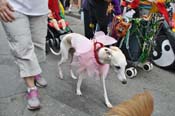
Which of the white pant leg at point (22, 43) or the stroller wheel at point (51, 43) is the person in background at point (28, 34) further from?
the stroller wheel at point (51, 43)

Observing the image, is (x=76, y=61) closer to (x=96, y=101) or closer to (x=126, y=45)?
(x=96, y=101)

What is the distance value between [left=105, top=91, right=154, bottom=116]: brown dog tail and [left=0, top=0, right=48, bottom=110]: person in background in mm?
1515

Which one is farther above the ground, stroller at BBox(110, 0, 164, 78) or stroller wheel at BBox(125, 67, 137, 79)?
stroller at BBox(110, 0, 164, 78)

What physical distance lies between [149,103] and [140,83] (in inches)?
99.9

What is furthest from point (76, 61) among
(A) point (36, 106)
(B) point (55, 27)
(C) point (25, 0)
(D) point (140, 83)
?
(B) point (55, 27)

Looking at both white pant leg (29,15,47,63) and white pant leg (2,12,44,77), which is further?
white pant leg (29,15,47,63)

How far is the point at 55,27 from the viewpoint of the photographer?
15.3 ft

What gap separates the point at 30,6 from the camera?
2832mm

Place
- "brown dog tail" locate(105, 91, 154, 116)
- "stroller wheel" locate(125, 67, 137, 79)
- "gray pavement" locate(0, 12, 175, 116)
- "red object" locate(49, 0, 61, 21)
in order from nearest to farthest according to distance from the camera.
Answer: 1. "brown dog tail" locate(105, 91, 154, 116)
2. "gray pavement" locate(0, 12, 175, 116)
3. "stroller wheel" locate(125, 67, 137, 79)
4. "red object" locate(49, 0, 61, 21)

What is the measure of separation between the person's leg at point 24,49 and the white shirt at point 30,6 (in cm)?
5

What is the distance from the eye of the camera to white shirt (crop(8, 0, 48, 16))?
2.78 m

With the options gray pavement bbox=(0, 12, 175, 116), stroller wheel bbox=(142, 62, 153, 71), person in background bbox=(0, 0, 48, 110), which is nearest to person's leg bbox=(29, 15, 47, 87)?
person in background bbox=(0, 0, 48, 110)

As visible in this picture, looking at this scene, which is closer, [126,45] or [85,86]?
[85,86]

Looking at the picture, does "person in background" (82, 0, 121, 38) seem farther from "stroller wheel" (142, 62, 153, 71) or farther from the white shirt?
the white shirt
